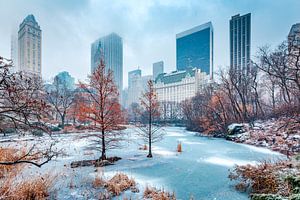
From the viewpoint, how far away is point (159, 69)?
600 ft

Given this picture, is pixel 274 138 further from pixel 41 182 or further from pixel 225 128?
pixel 41 182

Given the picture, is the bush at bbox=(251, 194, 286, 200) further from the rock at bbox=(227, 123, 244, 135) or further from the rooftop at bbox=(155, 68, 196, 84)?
the rooftop at bbox=(155, 68, 196, 84)

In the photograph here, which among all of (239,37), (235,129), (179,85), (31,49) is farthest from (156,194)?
(179,85)

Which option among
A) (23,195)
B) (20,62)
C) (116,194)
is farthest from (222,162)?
(20,62)

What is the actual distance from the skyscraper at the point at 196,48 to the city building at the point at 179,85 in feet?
125

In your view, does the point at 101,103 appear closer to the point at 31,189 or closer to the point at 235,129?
the point at 31,189

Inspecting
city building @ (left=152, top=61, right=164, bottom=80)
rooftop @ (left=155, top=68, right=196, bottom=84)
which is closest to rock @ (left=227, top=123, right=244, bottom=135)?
rooftop @ (left=155, top=68, right=196, bottom=84)

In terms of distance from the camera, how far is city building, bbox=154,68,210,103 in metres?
84.8

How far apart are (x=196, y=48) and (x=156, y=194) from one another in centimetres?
14949

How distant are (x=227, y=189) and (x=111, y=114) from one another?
236 inches

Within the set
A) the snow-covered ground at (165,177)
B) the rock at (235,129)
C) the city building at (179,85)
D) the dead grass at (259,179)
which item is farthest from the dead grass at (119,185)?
the city building at (179,85)

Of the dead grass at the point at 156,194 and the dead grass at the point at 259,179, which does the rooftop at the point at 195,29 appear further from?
the dead grass at the point at 156,194

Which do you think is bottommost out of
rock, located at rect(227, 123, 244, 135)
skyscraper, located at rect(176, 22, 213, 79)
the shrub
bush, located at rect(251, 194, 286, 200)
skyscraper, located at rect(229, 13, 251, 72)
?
rock, located at rect(227, 123, 244, 135)

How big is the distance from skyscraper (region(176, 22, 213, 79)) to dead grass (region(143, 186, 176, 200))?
420ft
